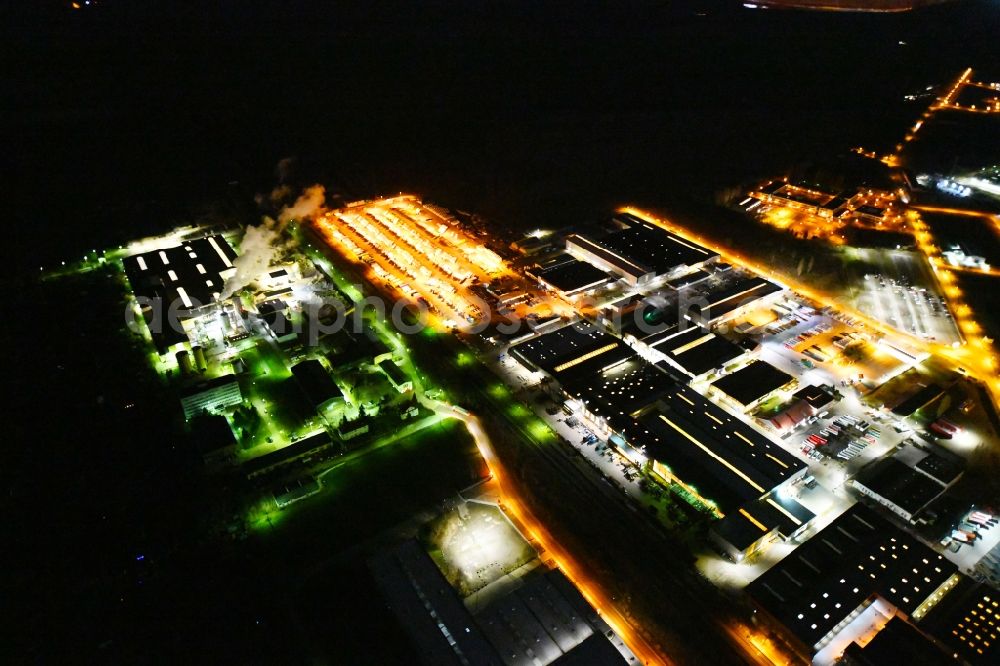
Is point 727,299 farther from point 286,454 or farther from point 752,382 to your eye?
point 286,454

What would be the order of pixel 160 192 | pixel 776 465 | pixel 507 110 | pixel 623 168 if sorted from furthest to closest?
pixel 507 110 < pixel 623 168 < pixel 160 192 < pixel 776 465

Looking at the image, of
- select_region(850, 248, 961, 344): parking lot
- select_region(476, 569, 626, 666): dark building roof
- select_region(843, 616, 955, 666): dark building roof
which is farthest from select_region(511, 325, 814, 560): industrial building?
select_region(850, 248, 961, 344): parking lot

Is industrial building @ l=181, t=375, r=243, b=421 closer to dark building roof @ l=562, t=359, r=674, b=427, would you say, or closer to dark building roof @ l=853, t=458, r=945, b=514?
dark building roof @ l=562, t=359, r=674, b=427

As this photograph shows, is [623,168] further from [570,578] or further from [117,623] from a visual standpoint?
[117,623]

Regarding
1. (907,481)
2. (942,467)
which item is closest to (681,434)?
(907,481)

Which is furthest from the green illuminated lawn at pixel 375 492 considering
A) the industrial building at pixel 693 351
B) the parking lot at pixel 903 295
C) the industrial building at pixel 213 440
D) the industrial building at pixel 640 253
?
the parking lot at pixel 903 295

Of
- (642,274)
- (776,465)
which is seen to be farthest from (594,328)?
(776,465)

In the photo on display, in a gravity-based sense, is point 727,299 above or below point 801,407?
above

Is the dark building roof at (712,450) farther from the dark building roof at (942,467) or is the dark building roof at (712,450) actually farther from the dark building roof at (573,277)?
the dark building roof at (573,277)
